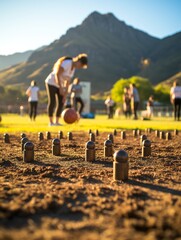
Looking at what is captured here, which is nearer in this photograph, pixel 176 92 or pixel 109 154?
pixel 109 154

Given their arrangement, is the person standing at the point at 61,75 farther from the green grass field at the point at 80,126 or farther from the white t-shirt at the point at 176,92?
the white t-shirt at the point at 176,92

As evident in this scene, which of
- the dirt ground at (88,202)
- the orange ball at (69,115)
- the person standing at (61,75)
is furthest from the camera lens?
the orange ball at (69,115)

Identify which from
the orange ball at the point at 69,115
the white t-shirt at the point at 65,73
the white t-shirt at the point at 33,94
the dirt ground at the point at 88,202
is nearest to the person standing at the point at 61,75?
the white t-shirt at the point at 65,73

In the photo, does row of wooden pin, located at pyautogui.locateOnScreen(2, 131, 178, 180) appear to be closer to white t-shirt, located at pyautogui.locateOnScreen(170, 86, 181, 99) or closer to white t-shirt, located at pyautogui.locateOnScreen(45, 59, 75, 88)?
white t-shirt, located at pyautogui.locateOnScreen(45, 59, 75, 88)

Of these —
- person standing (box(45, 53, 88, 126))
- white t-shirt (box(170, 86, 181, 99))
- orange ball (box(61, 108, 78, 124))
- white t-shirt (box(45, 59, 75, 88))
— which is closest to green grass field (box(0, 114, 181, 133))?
orange ball (box(61, 108, 78, 124))

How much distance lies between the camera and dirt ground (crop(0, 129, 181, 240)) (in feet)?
6.42

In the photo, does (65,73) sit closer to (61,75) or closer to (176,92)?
(61,75)

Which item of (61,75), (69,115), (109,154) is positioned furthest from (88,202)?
(69,115)

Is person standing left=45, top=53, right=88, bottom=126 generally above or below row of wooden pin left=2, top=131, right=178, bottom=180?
above

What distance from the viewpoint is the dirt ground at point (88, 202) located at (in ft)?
6.42

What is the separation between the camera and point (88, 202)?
261 centimetres

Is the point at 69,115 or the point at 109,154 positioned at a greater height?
the point at 69,115

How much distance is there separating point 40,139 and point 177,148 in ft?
11.1

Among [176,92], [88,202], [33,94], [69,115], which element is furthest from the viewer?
[33,94]
